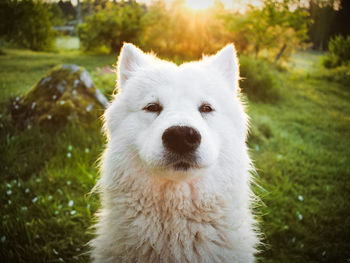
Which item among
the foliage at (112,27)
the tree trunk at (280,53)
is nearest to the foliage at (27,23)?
the foliage at (112,27)

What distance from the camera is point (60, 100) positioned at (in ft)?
15.3

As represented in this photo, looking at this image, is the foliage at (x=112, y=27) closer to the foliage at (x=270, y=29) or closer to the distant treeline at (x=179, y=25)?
the distant treeline at (x=179, y=25)

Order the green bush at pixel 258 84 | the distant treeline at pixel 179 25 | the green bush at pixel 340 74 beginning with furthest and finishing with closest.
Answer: the green bush at pixel 258 84 < the green bush at pixel 340 74 < the distant treeline at pixel 179 25

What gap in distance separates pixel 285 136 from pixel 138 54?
15.7 feet

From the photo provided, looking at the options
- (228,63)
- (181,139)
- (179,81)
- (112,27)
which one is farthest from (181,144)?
(112,27)

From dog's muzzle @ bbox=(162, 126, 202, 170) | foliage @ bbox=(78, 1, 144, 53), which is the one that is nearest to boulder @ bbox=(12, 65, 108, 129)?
foliage @ bbox=(78, 1, 144, 53)

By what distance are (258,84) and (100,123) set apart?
6038 mm

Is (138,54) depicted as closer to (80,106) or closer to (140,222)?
(140,222)

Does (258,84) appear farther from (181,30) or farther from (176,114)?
(176,114)

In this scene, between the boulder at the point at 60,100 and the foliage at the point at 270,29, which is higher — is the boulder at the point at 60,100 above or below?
below

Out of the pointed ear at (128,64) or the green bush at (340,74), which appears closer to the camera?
the pointed ear at (128,64)

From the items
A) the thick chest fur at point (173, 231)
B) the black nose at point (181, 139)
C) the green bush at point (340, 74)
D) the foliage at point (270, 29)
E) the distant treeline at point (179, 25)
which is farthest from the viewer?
the foliage at point (270, 29)

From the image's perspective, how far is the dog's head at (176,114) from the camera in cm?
152

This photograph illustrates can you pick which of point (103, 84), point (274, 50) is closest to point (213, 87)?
point (103, 84)
